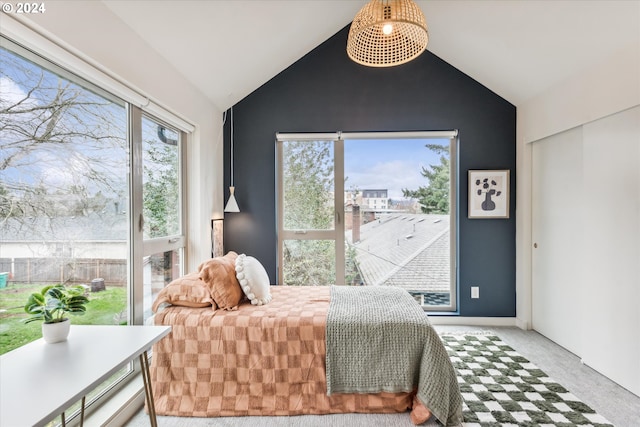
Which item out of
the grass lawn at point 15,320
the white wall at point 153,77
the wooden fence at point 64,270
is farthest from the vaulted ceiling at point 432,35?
the grass lawn at point 15,320

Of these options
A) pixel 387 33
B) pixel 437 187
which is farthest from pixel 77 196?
pixel 437 187

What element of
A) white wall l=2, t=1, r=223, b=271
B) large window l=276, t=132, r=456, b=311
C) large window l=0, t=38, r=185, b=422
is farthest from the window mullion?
large window l=276, t=132, r=456, b=311

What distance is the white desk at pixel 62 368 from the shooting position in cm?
86

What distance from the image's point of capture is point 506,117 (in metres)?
3.47

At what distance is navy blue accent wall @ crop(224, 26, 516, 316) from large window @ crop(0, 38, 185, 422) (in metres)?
1.21

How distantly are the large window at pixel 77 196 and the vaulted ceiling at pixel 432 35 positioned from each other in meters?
0.59

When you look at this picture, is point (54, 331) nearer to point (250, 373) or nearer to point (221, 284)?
point (221, 284)

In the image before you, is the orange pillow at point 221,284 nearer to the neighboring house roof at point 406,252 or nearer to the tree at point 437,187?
the neighboring house roof at point 406,252

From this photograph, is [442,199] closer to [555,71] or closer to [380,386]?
[555,71]

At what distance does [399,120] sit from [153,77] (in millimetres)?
2424

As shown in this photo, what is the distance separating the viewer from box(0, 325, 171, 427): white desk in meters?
0.86

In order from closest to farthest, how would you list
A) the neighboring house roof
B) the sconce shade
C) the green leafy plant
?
the green leafy plant < the sconce shade < the neighboring house roof

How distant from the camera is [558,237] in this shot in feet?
9.62

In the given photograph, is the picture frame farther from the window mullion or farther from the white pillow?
the window mullion
